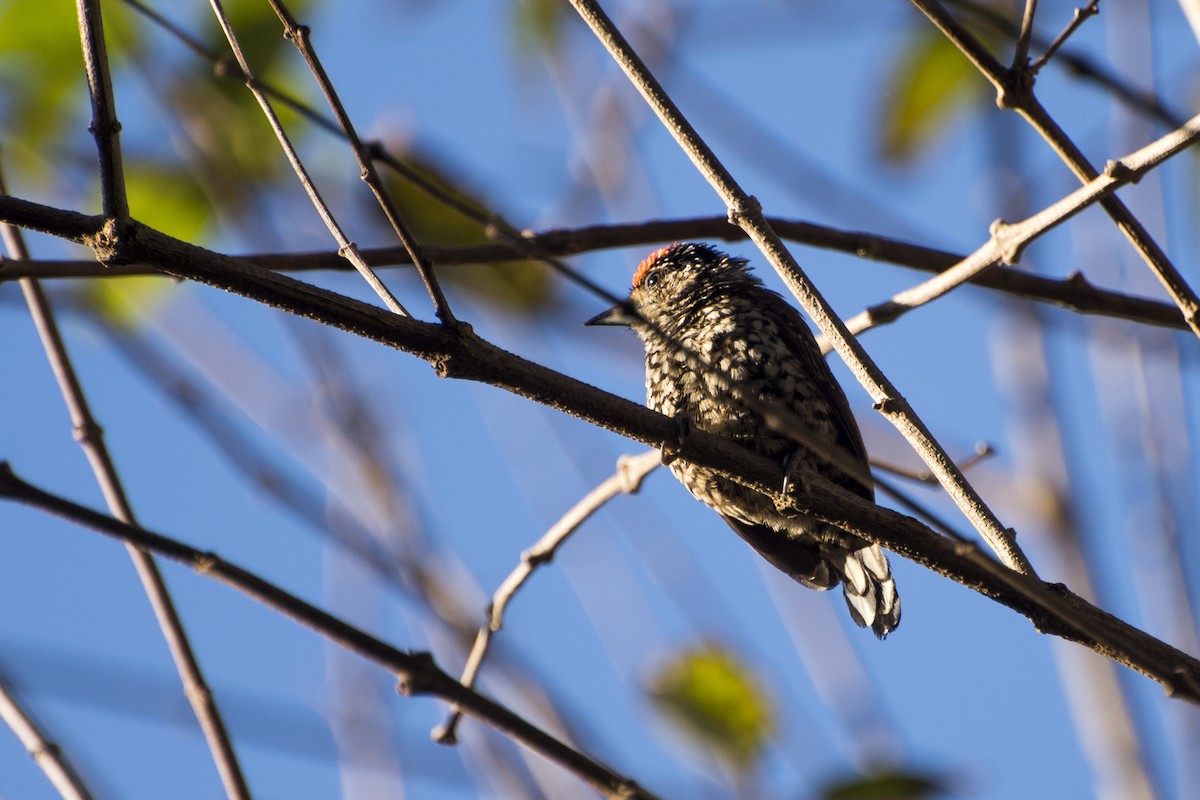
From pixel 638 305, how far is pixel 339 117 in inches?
143

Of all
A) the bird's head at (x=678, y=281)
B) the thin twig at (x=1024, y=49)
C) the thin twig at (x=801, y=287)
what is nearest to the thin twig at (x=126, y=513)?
the thin twig at (x=801, y=287)

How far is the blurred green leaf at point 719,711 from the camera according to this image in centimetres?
386

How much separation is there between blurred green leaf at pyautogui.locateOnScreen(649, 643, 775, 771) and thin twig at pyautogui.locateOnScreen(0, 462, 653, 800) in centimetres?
165

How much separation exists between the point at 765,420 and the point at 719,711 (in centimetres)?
97

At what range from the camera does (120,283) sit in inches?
185

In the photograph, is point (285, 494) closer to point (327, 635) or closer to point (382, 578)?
point (382, 578)

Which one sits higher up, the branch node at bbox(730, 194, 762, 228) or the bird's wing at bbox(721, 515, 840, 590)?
the bird's wing at bbox(721, 515, 840, 590)

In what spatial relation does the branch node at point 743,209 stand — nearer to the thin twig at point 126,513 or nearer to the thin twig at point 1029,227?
the thin twig at point 1029,227

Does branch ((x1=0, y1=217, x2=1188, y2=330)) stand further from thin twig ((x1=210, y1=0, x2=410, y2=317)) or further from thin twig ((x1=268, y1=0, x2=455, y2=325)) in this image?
thin twig ((x1=268, y1=0, x2=455, y2=325))

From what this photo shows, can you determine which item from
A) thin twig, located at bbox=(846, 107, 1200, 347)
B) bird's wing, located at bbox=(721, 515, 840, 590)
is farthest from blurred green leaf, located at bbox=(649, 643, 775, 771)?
thin twig, located at bbox=(846, 107, 1200, 347)

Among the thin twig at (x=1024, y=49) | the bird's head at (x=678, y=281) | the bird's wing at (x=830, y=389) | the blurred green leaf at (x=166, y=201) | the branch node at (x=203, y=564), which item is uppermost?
the bird's head at (x=678, y=281)

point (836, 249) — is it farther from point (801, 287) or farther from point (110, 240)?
point (110, 240)

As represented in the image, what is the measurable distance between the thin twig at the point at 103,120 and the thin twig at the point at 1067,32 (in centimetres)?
193

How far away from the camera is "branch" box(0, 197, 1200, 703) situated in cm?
221
